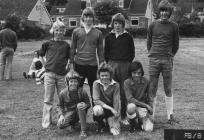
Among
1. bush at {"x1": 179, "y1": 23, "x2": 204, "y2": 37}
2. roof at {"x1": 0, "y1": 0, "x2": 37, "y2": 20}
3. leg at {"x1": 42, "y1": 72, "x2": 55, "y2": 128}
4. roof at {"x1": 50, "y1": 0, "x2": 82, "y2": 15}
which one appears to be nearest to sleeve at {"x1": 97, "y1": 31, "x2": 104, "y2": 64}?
leg at {"x1": 42, "y1": 72, "x2": 55, "y2": 128}

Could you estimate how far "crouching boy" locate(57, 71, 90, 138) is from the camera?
6.05 metres

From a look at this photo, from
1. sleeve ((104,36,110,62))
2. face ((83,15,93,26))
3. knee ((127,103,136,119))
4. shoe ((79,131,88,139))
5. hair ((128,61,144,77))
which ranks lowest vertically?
shoe ((79,131,88,139))

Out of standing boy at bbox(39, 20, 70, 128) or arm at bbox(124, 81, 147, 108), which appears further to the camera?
standing boy at bbox(39, 20, 70, 128)

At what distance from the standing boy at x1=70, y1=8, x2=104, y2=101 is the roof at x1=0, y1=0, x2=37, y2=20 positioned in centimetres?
4994

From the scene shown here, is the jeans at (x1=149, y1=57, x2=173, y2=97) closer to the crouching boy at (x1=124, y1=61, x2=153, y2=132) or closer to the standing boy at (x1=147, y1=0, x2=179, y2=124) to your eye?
the standing boy at (x1=147, y1=0, x2=179, y2=124)

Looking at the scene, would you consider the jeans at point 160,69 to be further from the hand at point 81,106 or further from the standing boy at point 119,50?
the hand at point 81,106

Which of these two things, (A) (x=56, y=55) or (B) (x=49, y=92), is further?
(B) (x=49, y=92)

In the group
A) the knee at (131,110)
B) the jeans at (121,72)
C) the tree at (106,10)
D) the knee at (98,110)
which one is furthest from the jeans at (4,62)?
the tree at (106,10)

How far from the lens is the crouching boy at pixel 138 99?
6.08m

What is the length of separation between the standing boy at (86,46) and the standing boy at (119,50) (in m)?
0.17

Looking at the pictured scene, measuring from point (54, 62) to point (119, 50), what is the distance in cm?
107

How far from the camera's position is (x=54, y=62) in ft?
21.4

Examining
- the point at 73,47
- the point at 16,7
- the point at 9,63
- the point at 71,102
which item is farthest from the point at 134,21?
the point at 71,102

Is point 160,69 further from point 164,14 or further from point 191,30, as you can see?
point 191,30
